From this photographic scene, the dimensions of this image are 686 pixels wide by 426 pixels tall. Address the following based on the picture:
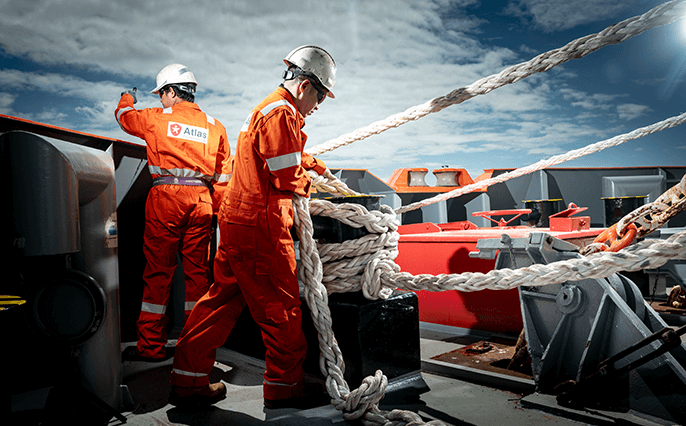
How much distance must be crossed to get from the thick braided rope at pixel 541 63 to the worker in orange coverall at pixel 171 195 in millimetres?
1025

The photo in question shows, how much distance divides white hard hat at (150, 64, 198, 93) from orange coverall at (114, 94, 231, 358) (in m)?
0.17

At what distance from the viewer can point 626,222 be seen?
2.25 meters

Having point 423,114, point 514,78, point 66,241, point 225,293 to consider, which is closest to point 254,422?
point 225,293

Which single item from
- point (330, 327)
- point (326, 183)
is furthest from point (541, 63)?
point (330, 327)

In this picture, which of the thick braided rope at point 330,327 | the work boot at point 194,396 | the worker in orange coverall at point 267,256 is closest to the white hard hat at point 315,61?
the worker in orange coverall at point 267,256

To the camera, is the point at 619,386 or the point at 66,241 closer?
the point at 66,241

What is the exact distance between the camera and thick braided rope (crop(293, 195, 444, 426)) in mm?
1461

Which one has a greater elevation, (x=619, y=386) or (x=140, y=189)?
(x=140, y=189)

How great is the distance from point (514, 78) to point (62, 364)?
1966 millimetres

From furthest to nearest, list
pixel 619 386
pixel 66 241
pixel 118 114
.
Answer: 1. pixel 118 114
2. pixel 619 386
3. pixel 66 241

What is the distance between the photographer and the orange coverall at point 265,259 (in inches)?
65.9

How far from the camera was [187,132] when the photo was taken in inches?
105

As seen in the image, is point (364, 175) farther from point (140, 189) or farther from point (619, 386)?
point (619, 386)

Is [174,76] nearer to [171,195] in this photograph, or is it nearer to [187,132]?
[187,132]
